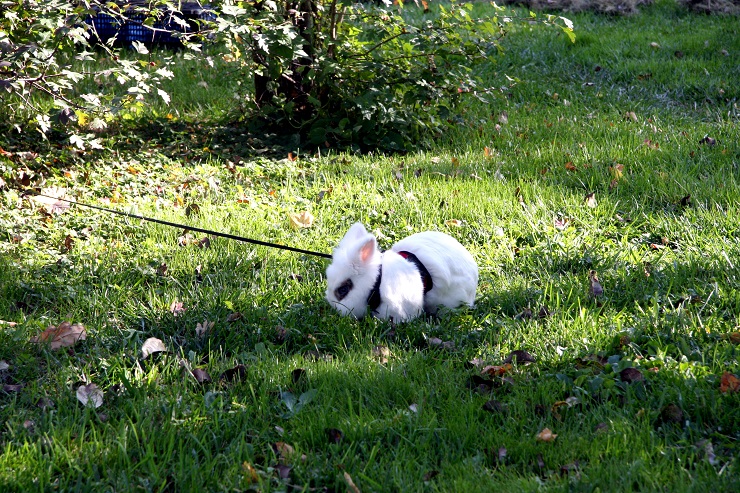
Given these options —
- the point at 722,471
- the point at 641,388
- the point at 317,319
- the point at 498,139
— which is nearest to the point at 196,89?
the point at 498,139

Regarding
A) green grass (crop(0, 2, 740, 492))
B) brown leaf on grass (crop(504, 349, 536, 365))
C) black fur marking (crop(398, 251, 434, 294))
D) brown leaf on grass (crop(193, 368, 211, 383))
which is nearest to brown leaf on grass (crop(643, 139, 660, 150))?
green grass (crop(0, 2, 740, 492))

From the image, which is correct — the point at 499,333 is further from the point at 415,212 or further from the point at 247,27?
the point at 247,27

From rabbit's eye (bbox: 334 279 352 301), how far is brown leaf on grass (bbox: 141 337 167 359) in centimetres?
90

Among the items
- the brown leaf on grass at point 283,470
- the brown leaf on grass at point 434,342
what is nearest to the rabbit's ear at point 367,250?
the brown leaf on grass at point 434,342

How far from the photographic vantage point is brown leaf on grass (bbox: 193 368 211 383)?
3.18 metres

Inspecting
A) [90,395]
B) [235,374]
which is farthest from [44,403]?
[235,374]

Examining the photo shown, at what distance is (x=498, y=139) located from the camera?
268 inches

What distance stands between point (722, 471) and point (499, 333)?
1.31 metres

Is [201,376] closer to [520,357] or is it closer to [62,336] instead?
[62,336]

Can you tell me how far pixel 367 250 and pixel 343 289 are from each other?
280 millimetres

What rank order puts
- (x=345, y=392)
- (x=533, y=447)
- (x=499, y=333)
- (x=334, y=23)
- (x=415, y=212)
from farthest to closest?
(x=334, y=23) → (x=415, y=212) → (x=499, y=333) → (x=345, y=392) → (x=533, y=447)

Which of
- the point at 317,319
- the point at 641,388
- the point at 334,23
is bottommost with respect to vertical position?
the point at 317,319

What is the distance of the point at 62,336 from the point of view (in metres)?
3.48

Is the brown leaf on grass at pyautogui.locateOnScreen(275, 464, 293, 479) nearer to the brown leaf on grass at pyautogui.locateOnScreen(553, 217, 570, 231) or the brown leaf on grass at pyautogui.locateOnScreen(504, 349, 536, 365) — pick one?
the brown leaf on grass at pyautogui.locateOnScreen(504, 349, 536, 365)
